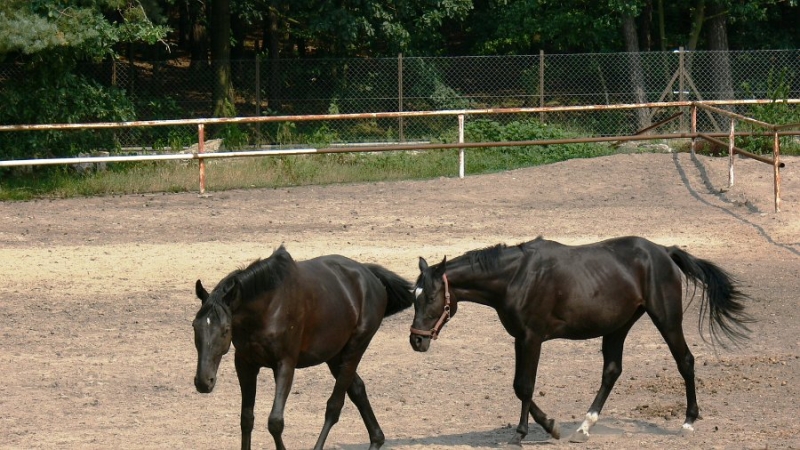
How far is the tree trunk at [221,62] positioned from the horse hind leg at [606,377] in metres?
16.4

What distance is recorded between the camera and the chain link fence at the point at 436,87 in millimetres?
24656

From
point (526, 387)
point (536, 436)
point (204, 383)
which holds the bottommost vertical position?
point (536, 436)

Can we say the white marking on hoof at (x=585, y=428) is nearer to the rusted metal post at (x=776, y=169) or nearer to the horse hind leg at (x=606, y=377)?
the horse hind leg at (x=606, y=377)

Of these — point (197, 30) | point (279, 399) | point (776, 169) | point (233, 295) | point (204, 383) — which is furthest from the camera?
point (197, 30)

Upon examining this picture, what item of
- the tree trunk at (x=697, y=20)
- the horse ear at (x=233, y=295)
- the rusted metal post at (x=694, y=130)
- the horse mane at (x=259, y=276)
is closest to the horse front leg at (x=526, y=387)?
the horse mane at (x=259, y=276)

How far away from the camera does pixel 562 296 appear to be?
26.2 feet

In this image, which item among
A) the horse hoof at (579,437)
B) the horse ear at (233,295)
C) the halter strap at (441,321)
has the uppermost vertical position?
the horse ear at (233,295)

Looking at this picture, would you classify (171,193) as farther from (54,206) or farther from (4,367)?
(4,367)

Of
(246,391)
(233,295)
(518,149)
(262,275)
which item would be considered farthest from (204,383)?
(518,149)

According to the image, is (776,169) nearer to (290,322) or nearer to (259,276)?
(290,322)

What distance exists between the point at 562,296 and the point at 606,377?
2.39 feet

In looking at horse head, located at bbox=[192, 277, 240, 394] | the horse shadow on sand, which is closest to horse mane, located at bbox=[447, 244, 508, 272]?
the horse shadow on sand

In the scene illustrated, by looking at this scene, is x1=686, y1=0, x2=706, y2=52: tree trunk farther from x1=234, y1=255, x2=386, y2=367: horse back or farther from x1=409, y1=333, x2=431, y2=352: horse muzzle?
x1=409, y1=333, x2=431, y2=352: horse muzzle

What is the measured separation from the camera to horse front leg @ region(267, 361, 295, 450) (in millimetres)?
6754
